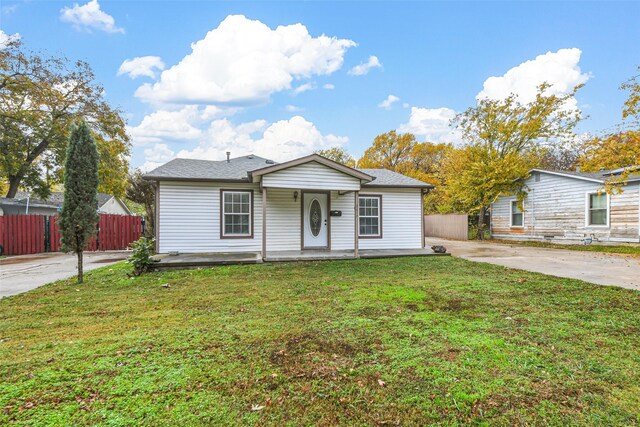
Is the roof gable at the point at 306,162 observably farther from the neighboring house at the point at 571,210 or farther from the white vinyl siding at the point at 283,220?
the neighboring house at the point at 571,210

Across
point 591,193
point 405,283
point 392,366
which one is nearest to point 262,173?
point 405,283

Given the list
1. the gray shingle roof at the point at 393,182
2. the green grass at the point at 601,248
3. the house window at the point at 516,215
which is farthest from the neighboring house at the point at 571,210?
the gray shingle roof at the point at 393,182

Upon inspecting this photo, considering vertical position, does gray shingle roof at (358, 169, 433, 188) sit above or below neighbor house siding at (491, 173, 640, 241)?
above

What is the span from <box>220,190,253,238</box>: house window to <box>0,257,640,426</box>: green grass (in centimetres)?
464

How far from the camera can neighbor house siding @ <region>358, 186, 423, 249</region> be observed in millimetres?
11352

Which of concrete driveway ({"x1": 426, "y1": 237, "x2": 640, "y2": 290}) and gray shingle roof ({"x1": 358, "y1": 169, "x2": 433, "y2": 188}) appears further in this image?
gray shingle roof ({"x1": 358, "y1": 169, "x2": 433, "y2": 188})

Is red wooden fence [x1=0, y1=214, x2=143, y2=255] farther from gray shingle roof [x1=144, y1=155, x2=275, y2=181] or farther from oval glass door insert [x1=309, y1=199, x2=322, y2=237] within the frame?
oval glass door insert [x1=309, y1=199, x2=322, y2=237]

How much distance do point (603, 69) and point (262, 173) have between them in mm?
17531

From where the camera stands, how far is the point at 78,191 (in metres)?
6.11

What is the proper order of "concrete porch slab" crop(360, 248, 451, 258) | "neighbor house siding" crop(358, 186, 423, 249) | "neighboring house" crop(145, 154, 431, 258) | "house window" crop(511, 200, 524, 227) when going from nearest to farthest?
1. "neighboring house" crop(145, 154, 431, 258)
2. "concrete porch slab" crop(360, 248, 451, 258)
3. "neighbor house siding" crop(358, 186, 423, 249)
4. "house window" crop(511, 200, 524, 227)

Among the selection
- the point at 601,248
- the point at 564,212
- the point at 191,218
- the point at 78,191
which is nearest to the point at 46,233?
the point at 191,218

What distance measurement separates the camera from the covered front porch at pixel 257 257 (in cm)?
821

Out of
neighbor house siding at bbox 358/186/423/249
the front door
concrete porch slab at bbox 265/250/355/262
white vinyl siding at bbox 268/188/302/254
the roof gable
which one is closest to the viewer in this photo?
the roof gable

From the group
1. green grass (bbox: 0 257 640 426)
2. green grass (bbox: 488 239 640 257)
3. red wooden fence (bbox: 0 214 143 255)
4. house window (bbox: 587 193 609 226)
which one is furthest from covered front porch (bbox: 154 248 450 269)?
house window (bbox: 587 193 609 226)
